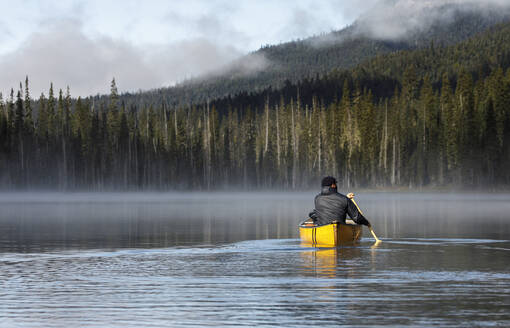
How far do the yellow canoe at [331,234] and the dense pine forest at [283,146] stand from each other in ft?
285

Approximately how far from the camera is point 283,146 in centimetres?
13975

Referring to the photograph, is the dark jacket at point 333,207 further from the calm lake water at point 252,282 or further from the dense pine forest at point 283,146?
the dense pine forest at point 283,146

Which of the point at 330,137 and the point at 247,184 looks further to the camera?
the point at 247,184

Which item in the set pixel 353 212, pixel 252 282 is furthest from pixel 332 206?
pixel 252 282

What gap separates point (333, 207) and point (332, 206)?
0.06 metres

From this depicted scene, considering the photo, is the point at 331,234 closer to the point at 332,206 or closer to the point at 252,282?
the point at 332,206

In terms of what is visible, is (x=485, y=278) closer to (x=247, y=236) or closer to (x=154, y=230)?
(x=247, y=236)

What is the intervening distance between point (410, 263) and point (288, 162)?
11541 centimetres

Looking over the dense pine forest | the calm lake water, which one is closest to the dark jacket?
the calm lake water

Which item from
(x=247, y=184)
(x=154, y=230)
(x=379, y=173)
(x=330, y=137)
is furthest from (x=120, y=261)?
(x=247, y=184)

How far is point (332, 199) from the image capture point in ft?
75.2

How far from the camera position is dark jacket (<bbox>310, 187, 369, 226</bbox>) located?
2283cm

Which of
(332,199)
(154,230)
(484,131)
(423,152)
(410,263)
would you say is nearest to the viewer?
(410,263)

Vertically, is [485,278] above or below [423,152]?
below
